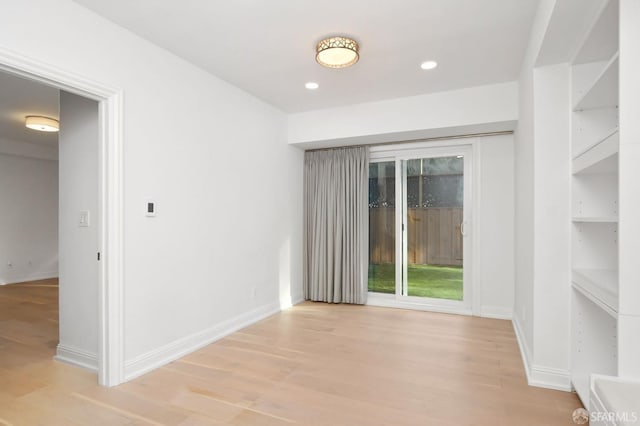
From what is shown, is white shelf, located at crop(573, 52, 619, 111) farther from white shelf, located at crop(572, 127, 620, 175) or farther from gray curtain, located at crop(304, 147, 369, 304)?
gray curtain, located at crop(304, 147, 369, 304)

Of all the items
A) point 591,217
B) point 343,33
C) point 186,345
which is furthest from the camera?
point 186,345

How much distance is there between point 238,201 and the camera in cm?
370

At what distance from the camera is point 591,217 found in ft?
6.97

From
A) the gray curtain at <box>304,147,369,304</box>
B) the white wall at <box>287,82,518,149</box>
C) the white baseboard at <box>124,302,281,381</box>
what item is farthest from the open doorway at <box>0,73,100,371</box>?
the gray curtain at <box>304,147,369,304</box>

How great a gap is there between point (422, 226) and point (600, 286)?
9.04 ft

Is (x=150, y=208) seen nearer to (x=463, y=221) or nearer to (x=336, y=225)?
(x=336, y=225)

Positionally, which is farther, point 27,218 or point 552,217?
point 27,218

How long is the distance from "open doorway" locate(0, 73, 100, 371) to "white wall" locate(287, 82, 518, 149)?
2500mm

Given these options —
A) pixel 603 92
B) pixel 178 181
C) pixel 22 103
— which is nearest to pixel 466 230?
pixel 603 92

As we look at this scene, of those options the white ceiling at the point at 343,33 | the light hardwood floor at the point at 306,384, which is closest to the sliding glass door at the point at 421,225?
the light hardwood floor at the point at 306,384

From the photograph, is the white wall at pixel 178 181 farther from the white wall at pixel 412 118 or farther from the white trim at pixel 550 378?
the white trim at pixel 550 378

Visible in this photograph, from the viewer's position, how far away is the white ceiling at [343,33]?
2.28 metres

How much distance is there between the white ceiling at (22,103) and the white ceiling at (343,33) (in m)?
1.80

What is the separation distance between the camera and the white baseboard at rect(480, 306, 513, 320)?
400 cm
